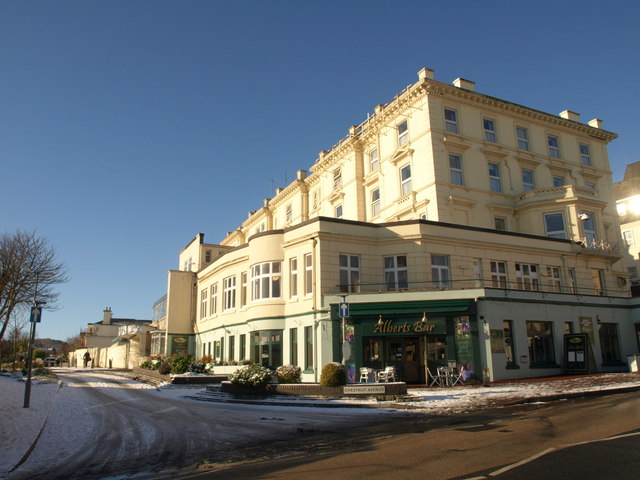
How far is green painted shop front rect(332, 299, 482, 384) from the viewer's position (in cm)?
2366

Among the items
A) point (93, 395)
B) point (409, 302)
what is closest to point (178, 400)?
point (93, 395)

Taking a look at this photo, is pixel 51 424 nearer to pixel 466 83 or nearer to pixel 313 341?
pixel 313 341

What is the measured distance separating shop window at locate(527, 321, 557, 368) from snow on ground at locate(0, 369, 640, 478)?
1930 mm

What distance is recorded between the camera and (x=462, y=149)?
35.7 m

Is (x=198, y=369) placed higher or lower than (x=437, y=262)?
lower

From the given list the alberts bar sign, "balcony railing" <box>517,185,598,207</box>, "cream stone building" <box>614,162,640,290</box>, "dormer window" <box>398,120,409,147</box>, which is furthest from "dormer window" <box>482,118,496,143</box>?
"cream stone building" <box>614,162,640,290</box>

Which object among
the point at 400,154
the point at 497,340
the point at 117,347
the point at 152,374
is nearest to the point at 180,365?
the point at 152,374

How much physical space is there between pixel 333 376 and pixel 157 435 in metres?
8.26

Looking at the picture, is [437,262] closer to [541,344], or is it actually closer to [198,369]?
[541,344]

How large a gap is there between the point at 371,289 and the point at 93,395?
15.0m

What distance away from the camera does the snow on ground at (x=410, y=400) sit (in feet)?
39.7

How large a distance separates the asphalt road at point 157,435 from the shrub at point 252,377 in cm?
190

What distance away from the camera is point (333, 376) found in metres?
19.4

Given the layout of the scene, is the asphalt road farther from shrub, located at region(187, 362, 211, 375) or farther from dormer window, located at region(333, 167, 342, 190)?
dormer window, located at region(333, 167, 342, 190)
